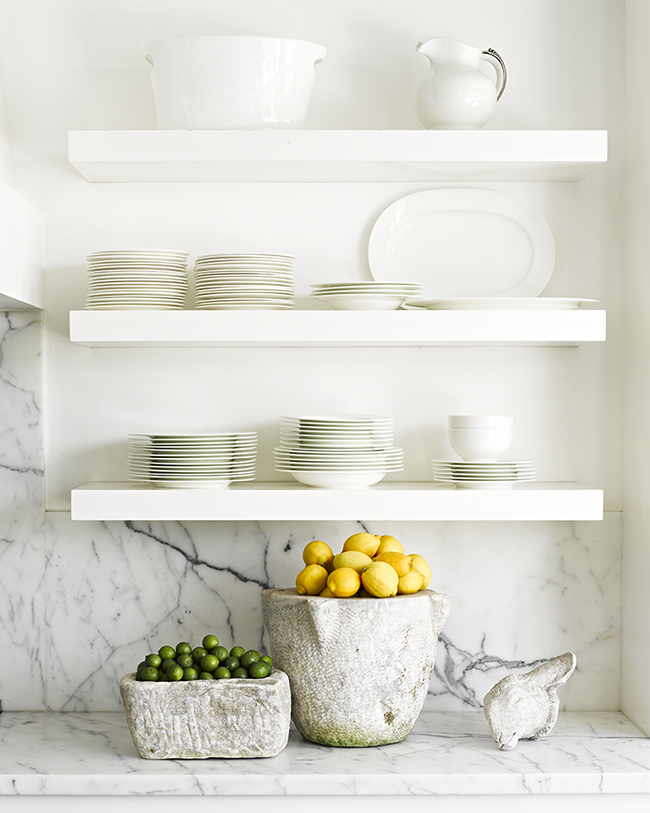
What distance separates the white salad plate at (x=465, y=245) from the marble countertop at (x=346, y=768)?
861mm

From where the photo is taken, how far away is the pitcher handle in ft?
4.95

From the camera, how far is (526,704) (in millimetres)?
1414

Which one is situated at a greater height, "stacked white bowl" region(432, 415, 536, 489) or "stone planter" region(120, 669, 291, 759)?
"stacked white bowl" region(432, 415, 536, 489)

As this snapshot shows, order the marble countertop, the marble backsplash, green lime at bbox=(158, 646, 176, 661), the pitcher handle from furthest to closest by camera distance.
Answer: the marble backsplash, the pitcher handle, green lime at bbox=(158, 646, 176, 661), the marble countertop

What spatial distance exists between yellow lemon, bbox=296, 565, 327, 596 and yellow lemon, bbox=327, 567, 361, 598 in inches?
1.2

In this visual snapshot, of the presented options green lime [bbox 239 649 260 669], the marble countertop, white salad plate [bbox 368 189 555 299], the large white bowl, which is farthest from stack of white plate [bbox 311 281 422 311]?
the marble countertop

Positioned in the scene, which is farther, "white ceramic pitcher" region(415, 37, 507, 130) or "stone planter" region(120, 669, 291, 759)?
"white ceramic pitcher" region(415, 37, 507, 130)

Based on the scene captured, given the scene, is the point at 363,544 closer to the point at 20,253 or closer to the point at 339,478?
the point at 339,478

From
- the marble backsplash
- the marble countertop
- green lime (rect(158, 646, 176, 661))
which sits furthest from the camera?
the marble backsplash

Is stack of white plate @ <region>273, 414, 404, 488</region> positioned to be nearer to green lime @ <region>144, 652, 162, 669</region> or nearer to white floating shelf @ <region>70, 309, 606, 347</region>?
white floating shelf @ <region>70, 309, 606, 347</region>

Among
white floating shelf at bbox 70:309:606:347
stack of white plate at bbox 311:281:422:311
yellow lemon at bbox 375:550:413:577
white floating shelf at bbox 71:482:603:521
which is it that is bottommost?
yellow lemon at bbox 375:550:413:577

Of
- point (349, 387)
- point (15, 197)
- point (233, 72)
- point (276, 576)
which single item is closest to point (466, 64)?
point (233, 72)

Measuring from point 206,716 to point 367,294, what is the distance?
2.52 ft

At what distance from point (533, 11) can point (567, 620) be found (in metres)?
1.25
